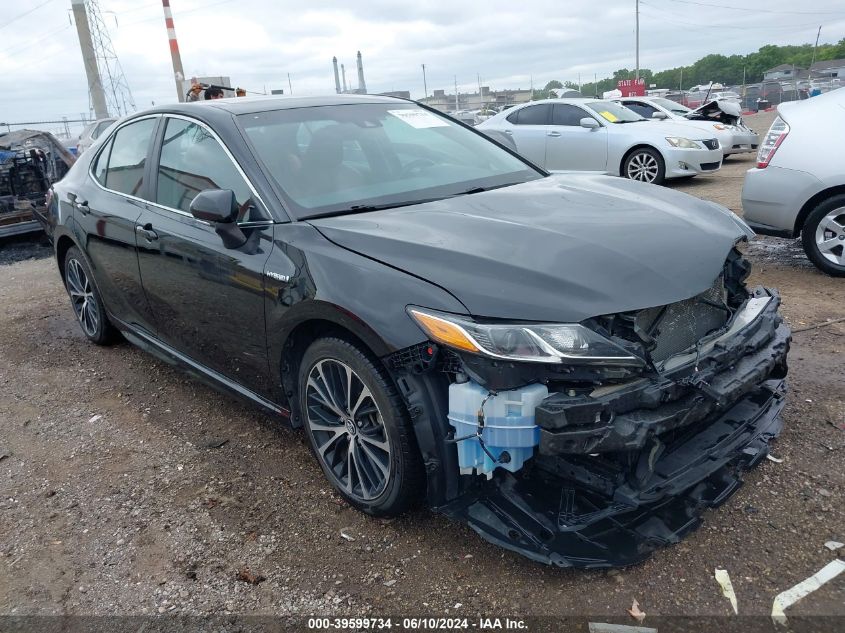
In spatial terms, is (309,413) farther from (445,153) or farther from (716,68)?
(716,68)

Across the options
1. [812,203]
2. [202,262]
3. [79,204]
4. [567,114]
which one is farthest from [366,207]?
[567,114]

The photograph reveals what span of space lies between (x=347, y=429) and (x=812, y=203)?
14.9 ft

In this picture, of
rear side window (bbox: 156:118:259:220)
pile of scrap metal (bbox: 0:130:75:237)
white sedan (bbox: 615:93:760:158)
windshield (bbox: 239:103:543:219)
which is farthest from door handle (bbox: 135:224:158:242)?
white sedan (bbox: 615:93:760:158)

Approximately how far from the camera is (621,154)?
11000mm

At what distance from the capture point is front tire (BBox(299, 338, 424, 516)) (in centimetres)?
254

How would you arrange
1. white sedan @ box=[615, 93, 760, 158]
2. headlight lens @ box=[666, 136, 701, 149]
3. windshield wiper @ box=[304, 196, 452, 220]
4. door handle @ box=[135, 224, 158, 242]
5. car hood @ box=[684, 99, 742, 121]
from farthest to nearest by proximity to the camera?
car hood @ box=[684, 99, 742, 121] → white sedan @ box=[615, 93, 760, 158] → headlight lens @ box=[666, 136, 701, 149] → door handle @ box=[135, 224, 158, 242] → windshield wiper @ box=[304, 196, 452, 220]

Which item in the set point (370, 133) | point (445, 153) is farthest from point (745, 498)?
point (370, 133)

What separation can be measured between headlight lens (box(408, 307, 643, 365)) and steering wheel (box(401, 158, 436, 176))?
1412 millimetres

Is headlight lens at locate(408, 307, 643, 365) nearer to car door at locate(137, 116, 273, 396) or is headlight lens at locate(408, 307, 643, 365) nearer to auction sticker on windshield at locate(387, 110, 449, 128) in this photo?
car door at locate(137, 116, 273, 396)

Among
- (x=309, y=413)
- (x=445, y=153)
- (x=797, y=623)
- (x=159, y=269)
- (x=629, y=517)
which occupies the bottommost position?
(x=797, y=623)

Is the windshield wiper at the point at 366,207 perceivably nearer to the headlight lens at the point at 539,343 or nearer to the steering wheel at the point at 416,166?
the steering wheel at the point at 416,166

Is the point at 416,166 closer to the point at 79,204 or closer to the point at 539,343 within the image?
the point at 539,343

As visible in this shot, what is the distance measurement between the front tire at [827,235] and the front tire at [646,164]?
18.3 ft

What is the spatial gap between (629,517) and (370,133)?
231 centimetres
